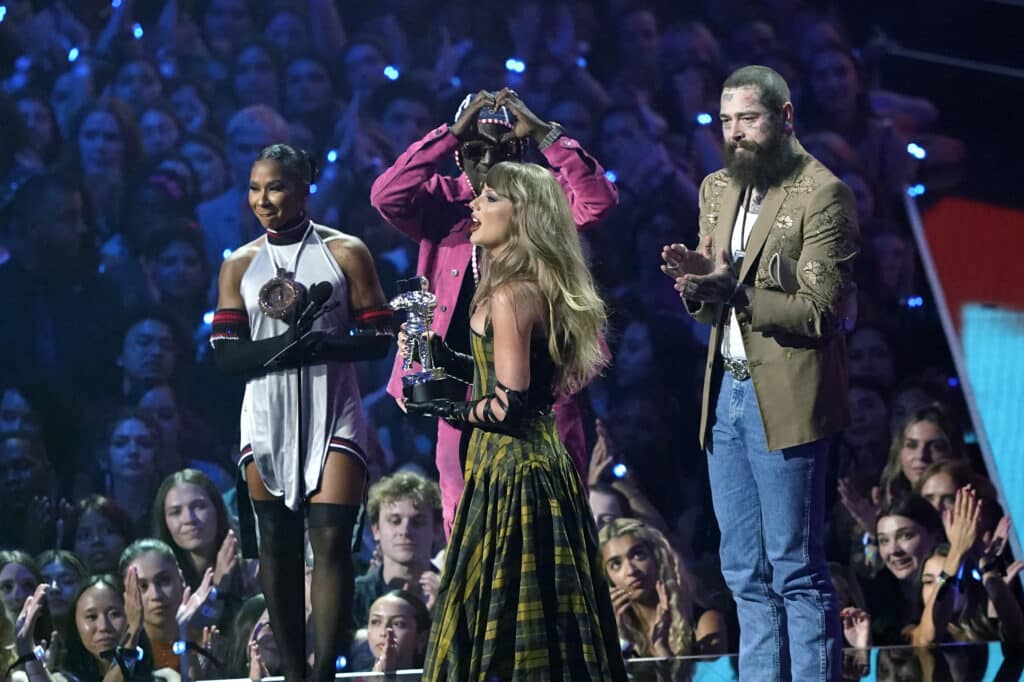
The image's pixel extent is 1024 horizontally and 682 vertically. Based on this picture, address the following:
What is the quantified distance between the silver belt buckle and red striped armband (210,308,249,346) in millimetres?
1517

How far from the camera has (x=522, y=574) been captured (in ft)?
11.2

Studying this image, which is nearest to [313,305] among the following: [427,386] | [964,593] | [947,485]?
[427,386]

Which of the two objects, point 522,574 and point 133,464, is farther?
point 133,464

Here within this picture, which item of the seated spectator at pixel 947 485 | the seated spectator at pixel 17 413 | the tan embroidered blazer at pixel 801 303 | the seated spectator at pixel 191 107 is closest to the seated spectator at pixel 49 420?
the seated spectator at pixel 17 413

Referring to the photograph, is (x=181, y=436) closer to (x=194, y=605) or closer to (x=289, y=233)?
(x=194, y=605)

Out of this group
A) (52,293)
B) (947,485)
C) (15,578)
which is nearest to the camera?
(15,578)

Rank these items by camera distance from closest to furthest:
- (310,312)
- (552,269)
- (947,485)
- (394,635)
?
(552,269)
(310,312)
(394,635)
(947,485)

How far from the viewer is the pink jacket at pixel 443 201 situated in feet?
14.4

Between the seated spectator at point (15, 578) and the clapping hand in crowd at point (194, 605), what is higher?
the seated spectator at point (15, 578)

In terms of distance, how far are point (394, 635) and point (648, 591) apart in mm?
1026

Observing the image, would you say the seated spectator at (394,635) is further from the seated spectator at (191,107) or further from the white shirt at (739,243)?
the white shirt at (739,243)

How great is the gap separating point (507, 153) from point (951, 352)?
8.47 ft

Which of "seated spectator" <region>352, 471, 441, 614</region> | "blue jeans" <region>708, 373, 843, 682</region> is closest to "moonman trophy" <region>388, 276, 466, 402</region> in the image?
"blue jeans" <region>708, 373, 843, 682</region>

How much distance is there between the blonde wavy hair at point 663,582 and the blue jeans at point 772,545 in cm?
187
